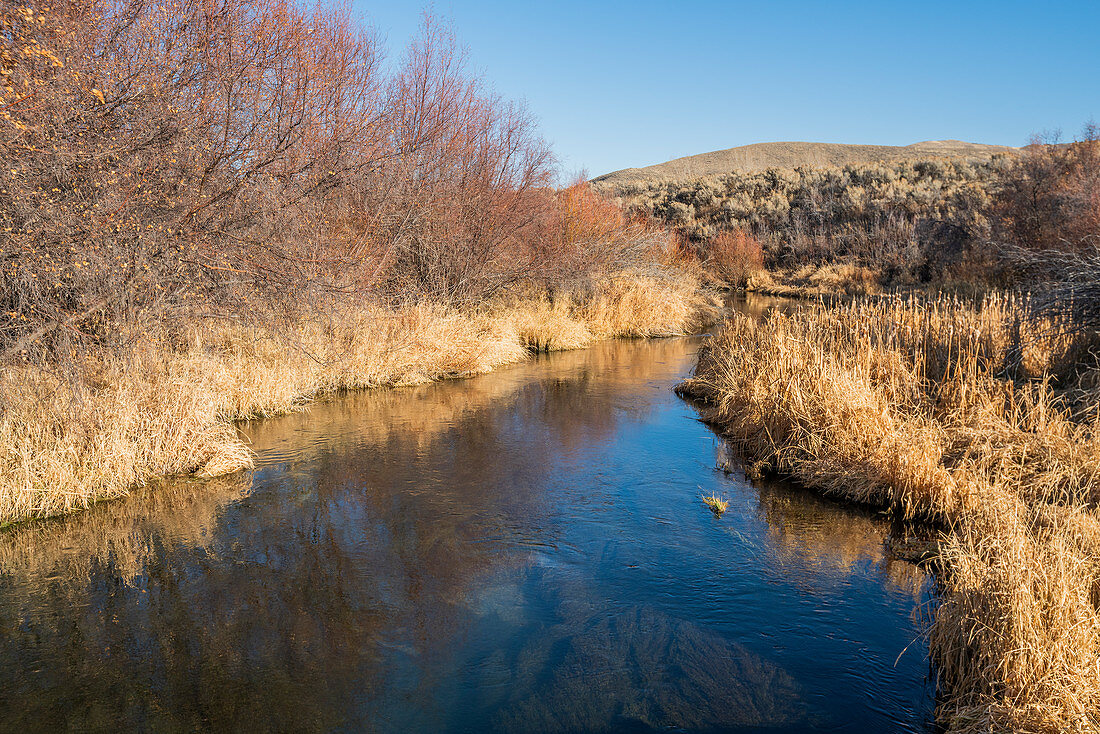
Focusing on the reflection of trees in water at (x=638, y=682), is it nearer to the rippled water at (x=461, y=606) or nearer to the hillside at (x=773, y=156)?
the rippled water at (x=461, y=606)

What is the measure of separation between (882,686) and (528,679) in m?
2.29

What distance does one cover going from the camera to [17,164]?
6.40 metres

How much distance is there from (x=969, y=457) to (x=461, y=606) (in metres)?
5.27

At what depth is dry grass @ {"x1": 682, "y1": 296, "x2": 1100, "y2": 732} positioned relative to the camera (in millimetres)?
3760

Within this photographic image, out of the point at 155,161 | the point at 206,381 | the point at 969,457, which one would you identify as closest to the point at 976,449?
the point at 969,457

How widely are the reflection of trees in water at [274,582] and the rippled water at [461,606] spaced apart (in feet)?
0.07

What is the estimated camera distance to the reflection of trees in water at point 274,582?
452cm

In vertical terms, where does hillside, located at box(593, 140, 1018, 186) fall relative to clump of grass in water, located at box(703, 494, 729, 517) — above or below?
above

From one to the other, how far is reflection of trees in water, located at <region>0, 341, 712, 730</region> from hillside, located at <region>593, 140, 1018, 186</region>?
66.0 metres

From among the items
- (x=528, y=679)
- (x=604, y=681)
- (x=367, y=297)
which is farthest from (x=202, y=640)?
(x=367, y=297)

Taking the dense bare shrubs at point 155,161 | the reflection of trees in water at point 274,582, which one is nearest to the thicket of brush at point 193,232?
the dense bare shrubs at point 155,161

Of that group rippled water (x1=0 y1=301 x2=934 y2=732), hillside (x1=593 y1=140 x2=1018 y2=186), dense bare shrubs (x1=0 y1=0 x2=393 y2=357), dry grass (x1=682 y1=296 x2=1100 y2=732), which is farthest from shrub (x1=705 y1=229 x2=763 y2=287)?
hillside (x1=593 y1=140 x2=1018 y2=186)

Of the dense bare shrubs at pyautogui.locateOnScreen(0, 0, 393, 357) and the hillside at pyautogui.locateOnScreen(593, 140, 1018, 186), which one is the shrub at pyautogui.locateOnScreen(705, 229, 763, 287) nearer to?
the dense bare shrubs at pyautogui.locateOnScreen(0, 0, 393, 357)

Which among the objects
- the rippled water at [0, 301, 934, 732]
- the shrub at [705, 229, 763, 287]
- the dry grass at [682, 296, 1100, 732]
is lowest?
the rippled water at [0, 301, 934, 732]
